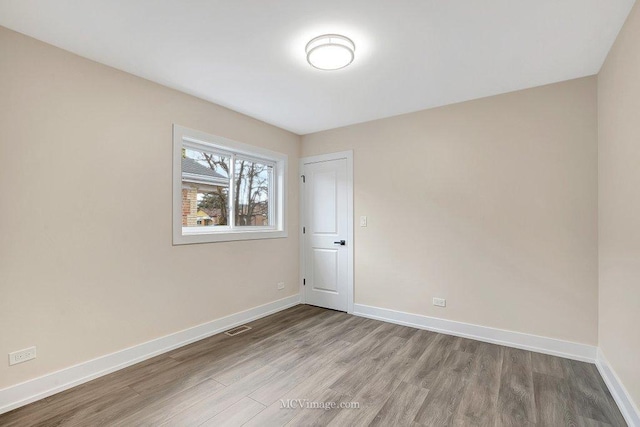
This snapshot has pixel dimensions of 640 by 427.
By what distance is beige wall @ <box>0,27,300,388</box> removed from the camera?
202cm

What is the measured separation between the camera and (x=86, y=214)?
2340 millimetres

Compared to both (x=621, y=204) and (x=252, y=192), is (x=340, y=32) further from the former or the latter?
(x=252, y=192)

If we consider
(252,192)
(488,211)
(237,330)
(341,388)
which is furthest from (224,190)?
(488,211)

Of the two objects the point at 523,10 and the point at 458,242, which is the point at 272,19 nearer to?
the point at 523,10

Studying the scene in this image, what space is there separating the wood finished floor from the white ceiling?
8.38 ft

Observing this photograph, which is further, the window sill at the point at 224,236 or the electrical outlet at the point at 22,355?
the window sill at the point at 224,236

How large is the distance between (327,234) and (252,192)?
121cm

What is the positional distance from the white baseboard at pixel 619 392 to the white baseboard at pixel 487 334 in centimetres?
16

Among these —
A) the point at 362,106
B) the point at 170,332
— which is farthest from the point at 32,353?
the point at 362,106

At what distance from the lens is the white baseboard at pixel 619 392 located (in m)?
1.79

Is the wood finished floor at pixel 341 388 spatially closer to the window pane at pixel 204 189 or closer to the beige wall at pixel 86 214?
the beige wall at pixel 86 214

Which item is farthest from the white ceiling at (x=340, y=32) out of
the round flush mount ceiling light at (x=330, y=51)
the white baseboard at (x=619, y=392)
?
the white baseboard at (x=619, y=392)

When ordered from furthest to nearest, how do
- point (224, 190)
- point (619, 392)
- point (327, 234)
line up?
1. point (327, 234)
2. point (224, 190)
3. point (619, 392)

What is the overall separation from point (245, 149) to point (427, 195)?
2273mm
